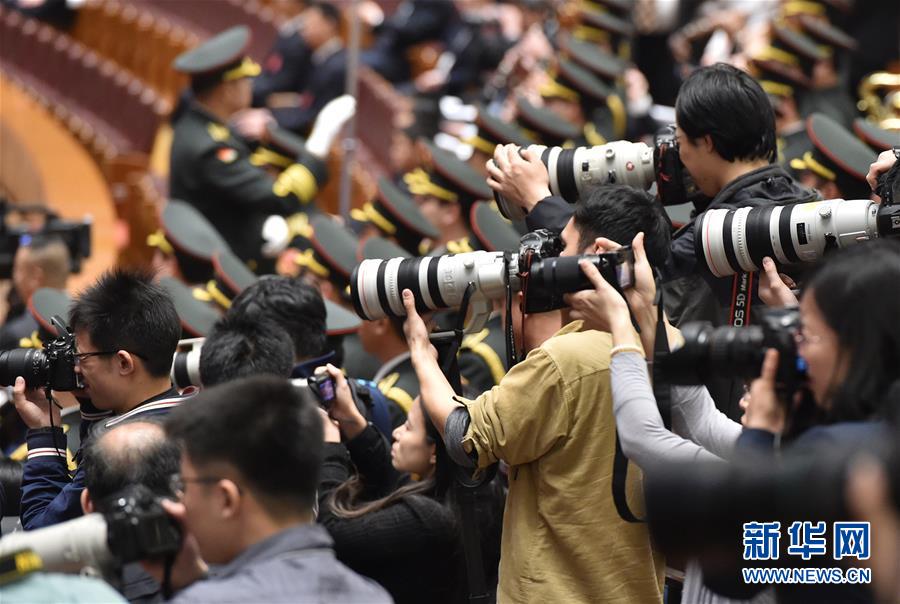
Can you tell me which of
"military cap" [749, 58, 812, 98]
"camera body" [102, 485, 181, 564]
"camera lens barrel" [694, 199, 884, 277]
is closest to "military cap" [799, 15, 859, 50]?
"military cap" [749, 58, 812, 98]

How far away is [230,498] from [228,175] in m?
4.19

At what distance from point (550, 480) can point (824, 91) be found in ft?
12.1

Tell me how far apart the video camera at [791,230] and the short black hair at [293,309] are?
3.23 ft

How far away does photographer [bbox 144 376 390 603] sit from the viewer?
2025 mm

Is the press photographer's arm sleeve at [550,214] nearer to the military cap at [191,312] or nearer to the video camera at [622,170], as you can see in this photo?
the video camera at [622,170]

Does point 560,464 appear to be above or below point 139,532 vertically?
below

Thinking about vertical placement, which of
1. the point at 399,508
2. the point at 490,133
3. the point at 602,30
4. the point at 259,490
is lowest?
the point at 399,508

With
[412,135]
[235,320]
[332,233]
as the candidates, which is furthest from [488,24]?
[235,320]

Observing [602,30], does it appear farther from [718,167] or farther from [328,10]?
[718,167]

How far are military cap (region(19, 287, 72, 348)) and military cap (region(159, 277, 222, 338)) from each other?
290 mm

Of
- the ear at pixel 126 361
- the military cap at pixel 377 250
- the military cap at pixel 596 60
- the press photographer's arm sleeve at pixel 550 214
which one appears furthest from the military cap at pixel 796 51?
the ear at pixel 126 361

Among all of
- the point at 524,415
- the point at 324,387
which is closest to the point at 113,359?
the point at 324,387

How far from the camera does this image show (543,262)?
270 centimetres

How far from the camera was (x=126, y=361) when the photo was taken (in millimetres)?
3074
